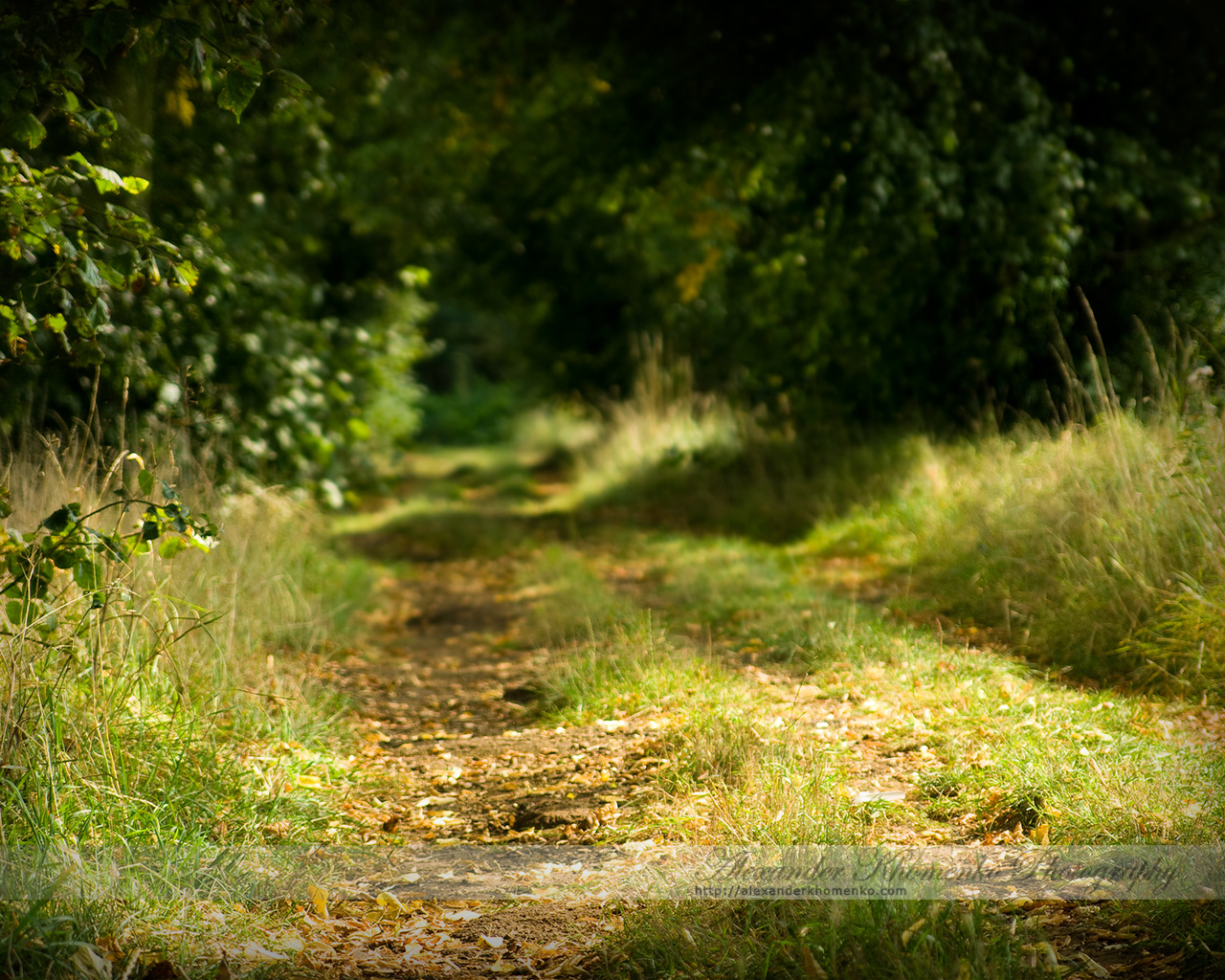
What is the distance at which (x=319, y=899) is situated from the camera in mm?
2723

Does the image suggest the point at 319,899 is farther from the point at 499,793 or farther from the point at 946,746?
the point at 946,746

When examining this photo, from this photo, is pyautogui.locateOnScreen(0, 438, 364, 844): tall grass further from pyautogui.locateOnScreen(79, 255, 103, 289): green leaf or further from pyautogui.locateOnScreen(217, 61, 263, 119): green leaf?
pyautogui.locateOnScreen(217, 61, 263, 119): green leaf

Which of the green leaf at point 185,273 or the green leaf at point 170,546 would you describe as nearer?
the green leaf at point 170,546

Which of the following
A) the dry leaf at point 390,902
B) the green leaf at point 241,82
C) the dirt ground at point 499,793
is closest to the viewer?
the dirt ground at point 499,793

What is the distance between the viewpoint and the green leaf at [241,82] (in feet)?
9.93

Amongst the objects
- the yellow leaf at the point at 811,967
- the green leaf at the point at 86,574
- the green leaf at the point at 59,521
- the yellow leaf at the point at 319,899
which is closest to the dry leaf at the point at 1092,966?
the yellow leaf at the point at 811,967

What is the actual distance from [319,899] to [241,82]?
253 cm

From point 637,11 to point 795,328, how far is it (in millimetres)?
3373

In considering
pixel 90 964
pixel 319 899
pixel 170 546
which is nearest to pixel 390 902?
pixel 319 899

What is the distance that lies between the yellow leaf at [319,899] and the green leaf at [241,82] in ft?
7.97

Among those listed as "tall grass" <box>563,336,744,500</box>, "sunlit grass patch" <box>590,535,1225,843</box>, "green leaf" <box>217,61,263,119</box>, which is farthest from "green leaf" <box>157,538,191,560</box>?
"tall grass" <box>563,336,744,500</box>

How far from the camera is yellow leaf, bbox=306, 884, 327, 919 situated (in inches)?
106

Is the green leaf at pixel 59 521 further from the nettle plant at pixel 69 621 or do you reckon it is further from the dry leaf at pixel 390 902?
the dry leaf at pixel 390 902

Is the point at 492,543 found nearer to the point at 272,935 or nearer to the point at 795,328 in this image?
the point at 795,328
